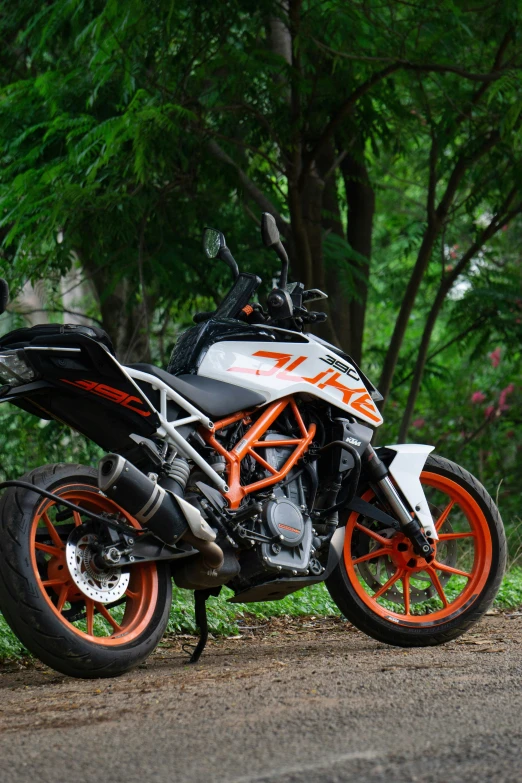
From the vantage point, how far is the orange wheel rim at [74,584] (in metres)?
4.14

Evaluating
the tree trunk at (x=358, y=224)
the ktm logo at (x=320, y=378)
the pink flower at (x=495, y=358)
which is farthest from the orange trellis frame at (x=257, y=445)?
the pink flower at (x=495, y=358)

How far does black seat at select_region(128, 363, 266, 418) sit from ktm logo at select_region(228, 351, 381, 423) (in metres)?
0.11

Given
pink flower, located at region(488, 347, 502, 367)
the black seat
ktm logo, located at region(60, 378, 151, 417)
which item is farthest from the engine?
pink flower, located at region(488, 347, 502, 367)

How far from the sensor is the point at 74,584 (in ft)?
13.6

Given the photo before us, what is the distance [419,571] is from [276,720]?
83.9 inches

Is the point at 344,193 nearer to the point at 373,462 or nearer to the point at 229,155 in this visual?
the point at 229,155

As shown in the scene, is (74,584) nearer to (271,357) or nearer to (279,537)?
(279,537)

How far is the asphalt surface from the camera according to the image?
2.77 m

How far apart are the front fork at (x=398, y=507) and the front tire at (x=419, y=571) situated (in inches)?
4.1

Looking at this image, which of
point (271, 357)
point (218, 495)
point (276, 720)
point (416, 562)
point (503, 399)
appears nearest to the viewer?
point (276, 720)

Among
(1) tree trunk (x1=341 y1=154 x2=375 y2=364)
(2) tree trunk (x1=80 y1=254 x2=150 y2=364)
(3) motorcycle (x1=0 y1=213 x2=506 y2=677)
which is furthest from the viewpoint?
(2) tree trunk (x1=80 y1=254 x2=150 y2=364)

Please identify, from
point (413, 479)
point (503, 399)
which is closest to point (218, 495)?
point (413, 479)

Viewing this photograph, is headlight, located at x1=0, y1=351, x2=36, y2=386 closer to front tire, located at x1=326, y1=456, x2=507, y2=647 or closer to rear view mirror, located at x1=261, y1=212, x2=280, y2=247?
rear view mirror, located at x1=261, y1=212, x2=280, y2=247

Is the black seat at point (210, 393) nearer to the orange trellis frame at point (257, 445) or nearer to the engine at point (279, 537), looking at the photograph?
the orange trellis frame at point (257, 445)
